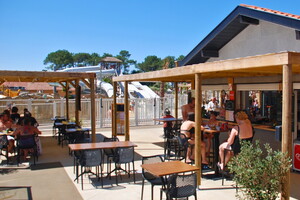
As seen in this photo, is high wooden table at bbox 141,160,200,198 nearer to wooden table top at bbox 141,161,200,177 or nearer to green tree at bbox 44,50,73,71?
wooden table top at bbox 141,161,200,177

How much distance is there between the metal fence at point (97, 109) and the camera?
15344 millimetres

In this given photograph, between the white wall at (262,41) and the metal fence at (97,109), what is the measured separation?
7158mm

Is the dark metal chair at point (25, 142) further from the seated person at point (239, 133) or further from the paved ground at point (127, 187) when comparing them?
the seated person at point (239, 133)

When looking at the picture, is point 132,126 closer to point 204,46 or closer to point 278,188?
point 204,46

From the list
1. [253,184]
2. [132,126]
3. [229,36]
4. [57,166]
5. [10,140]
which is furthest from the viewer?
[132,126]

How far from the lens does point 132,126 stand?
1673cm

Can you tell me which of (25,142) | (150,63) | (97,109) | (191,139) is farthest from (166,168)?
(150,63)

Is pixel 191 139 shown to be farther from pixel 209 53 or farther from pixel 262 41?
pixel 209 53

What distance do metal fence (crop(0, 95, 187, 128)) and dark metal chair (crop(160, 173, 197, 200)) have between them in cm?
1110

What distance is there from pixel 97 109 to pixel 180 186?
12.1m

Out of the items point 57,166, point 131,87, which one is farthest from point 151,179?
point 131,87

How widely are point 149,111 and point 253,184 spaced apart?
13.5 meters

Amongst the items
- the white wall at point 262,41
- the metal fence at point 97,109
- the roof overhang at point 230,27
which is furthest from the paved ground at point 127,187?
the metal fence at point 97,109

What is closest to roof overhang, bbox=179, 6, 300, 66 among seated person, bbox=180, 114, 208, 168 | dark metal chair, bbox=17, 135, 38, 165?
seated person, bbox=180, 114, 208, 168
